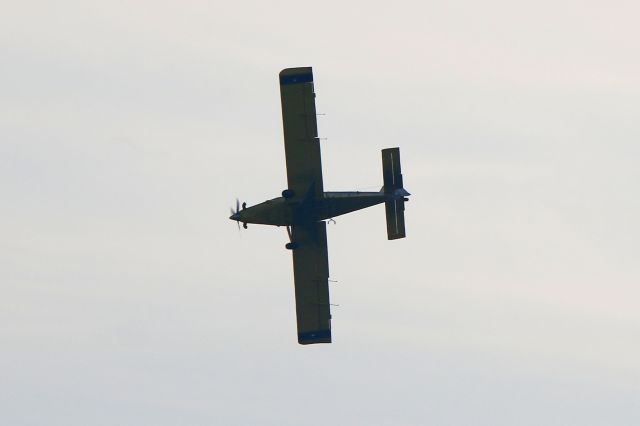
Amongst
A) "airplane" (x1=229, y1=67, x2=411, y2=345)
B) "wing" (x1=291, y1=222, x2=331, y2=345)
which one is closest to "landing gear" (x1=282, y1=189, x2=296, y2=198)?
"airplane" (x1=229, y1=67, x2=411, y2=345)

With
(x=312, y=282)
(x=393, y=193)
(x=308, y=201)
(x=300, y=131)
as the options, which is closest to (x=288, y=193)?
(x=308, y=201)

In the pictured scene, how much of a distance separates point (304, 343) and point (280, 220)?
6062mm

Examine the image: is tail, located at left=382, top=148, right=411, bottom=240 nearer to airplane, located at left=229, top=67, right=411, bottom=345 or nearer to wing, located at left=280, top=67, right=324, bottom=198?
airplane, located at left=229, top=67, right=411, bottom=345

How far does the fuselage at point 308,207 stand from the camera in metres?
70.0

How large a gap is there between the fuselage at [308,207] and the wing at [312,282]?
812 mm

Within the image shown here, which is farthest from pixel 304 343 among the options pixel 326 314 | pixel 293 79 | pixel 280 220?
pixel 293 79

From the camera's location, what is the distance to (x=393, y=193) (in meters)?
71.0

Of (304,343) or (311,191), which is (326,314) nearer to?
(304,343)

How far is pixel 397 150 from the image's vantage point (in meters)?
71.4

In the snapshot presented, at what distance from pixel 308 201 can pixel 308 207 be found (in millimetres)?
280

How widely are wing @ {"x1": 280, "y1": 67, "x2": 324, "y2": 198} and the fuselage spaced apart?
717 millimetres

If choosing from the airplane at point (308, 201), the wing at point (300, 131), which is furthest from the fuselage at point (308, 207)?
the wing at point (300, 131)

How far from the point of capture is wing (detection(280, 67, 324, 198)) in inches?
2739

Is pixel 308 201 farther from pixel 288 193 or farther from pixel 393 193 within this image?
pixel 393 193
